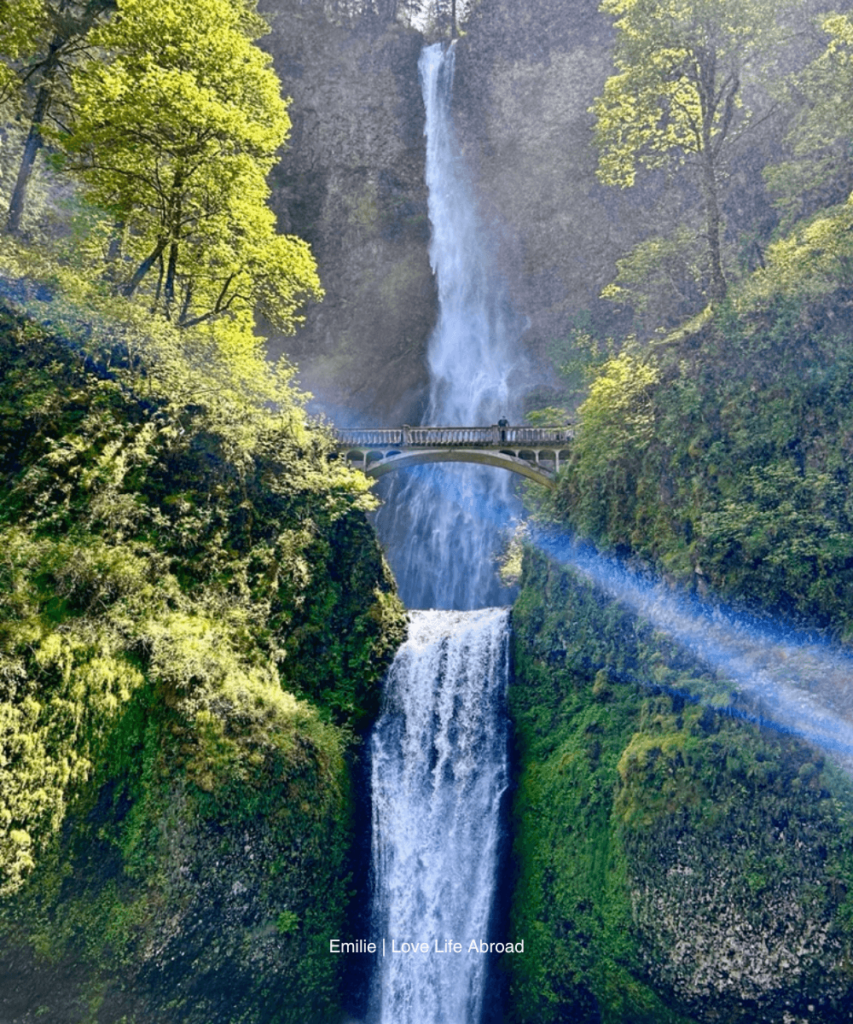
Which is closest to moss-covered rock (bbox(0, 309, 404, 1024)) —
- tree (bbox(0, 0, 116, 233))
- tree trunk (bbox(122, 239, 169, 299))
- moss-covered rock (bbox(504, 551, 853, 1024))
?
tree trunk (bbox(122, 239, 169, 299))

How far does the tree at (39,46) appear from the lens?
15539mm

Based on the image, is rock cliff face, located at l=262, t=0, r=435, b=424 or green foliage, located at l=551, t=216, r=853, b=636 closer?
green foliage, located at l=551, t=216, r=853, b=636

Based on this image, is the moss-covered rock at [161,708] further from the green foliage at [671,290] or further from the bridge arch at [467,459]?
the green foliage at [671,290]

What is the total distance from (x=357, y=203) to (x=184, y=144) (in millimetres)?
26542

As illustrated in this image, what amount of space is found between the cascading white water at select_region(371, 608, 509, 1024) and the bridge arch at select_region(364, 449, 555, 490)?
7.36m

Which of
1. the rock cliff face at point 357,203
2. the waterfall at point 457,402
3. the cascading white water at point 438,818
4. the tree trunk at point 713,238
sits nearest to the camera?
the cascading white water at point 438,818

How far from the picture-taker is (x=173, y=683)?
39.0ft

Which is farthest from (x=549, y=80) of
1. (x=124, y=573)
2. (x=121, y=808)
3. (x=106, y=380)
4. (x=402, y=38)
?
(x=121, y=808)

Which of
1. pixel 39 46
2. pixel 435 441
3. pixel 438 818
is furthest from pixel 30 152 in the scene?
pixel 438 818

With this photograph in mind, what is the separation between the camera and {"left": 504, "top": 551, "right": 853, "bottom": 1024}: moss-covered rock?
31.8ft

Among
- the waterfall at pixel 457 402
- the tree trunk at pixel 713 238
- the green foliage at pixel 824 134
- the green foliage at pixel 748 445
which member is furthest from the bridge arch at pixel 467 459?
the green foliage at pixel 824 134

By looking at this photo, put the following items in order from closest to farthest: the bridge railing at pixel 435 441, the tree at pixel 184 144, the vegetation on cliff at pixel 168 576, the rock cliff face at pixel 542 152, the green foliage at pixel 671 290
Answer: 1. the vegetation on cliff at pixel 168 576
2. the tree at pixel 184 144
3. the bridge railing at pixel 435 441
4. the green foliage at pixel 671 290
5. the rock cliff face at pixel 542 152

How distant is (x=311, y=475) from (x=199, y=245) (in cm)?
618

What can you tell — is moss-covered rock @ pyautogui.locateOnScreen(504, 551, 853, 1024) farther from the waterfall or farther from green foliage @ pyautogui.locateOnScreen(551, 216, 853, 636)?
the waterfall
